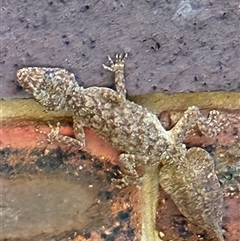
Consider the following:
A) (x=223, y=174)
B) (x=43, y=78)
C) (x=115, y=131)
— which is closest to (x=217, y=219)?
(x=223, y=174)

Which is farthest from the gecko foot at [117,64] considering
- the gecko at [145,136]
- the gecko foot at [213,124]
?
the gecko foot at [213,124]

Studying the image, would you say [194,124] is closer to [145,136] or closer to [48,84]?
[145,136]

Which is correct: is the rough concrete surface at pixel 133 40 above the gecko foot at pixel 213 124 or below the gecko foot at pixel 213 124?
above

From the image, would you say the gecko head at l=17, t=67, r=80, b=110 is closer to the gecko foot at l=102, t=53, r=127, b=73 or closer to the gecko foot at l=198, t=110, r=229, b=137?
the gecko foot at l=102, t=53, r=127, b=73

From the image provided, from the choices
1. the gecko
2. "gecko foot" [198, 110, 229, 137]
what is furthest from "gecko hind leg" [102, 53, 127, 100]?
"gecko foot" [198, 110, 229, 137]

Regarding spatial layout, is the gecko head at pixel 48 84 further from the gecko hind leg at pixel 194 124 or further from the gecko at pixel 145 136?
the gecko hind leg at pixel 194 124

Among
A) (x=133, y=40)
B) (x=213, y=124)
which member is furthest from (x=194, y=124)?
(x=133, y=40)

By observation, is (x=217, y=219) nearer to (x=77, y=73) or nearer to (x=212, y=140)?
(x=212, y=140)
